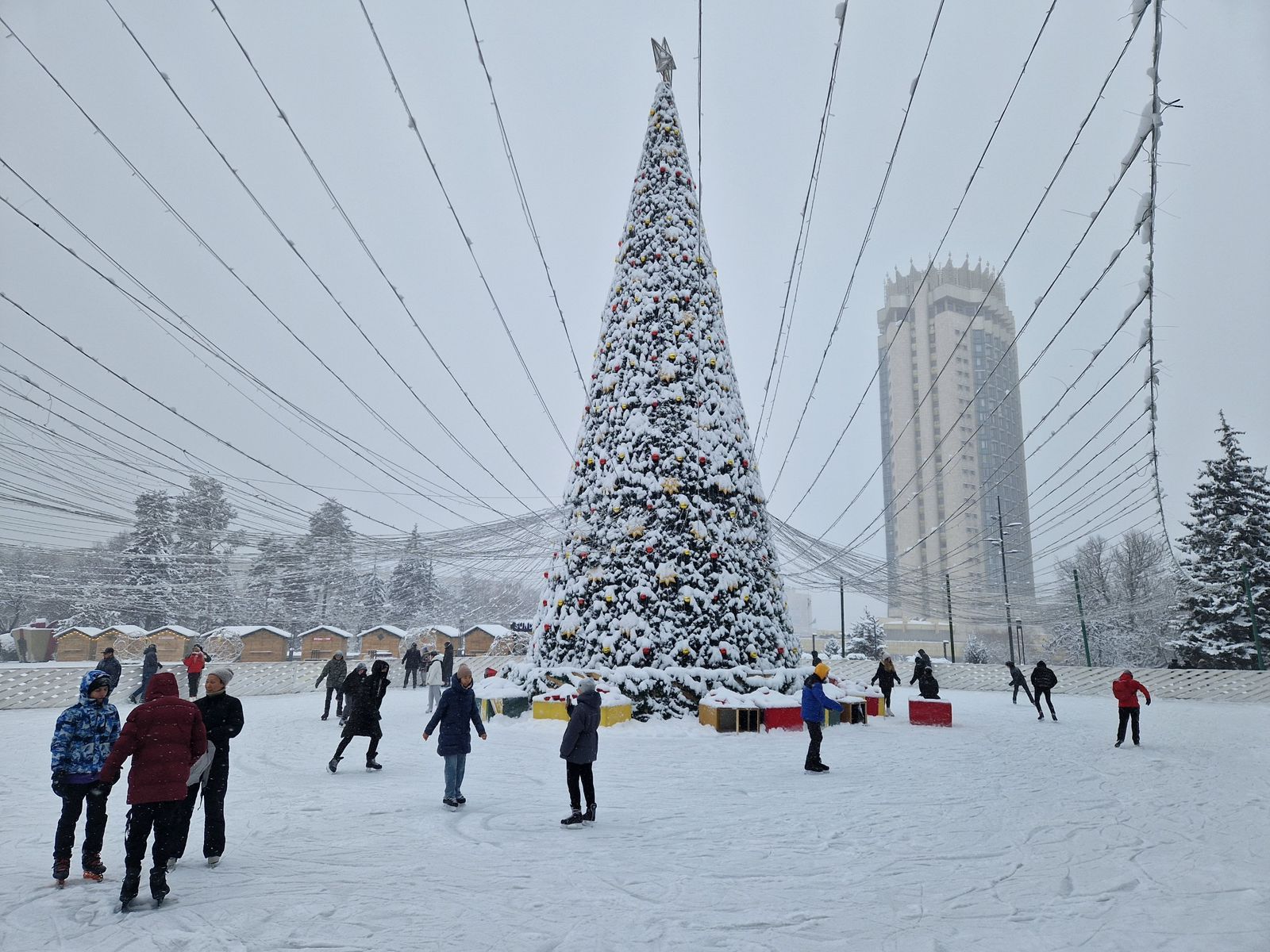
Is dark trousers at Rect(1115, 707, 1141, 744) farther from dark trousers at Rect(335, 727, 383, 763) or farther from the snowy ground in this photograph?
dark trousers at Rect(335, 727, 383, 763)

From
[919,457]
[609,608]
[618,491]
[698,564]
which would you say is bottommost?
[609,608]

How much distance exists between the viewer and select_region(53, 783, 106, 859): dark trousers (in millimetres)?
4762

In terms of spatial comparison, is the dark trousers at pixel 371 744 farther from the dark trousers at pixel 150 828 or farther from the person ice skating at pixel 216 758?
the dark trousers at pixel 150 828

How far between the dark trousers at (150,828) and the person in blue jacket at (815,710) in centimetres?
719

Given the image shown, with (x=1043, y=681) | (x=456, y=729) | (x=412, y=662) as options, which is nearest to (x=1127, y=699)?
(x=1043, y=681)

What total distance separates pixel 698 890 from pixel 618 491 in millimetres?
9582

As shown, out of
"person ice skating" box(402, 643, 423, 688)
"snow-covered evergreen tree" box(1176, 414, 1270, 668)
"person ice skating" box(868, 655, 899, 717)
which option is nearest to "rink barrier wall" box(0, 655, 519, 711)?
"person ice skating" box(402, 643, 423, 688)

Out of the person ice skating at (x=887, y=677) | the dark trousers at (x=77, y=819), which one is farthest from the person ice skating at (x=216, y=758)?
the person ice skating at (x=887, y=677)

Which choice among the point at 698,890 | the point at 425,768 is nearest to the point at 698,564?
the point at 425,768

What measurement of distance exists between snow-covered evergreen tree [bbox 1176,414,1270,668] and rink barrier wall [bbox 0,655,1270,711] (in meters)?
5.43

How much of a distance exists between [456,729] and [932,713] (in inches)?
455

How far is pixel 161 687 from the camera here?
483cm

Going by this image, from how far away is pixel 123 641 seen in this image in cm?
3791

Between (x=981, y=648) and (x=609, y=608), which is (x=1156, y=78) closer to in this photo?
(x=609, y=608)
